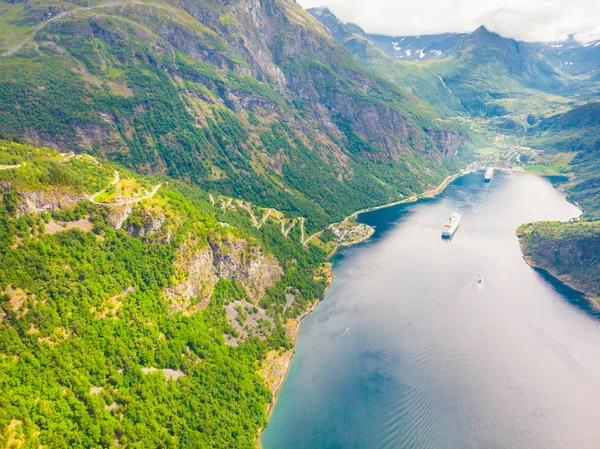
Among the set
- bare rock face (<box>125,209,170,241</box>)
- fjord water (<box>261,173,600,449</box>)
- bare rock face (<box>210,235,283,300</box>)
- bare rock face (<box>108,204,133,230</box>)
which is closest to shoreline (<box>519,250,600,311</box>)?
fjord water (<box>261,173,600,449</box>)

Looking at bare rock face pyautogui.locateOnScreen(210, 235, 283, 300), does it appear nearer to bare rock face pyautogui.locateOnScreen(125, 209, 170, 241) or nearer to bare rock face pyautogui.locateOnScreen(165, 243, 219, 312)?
bare rock face pyautogui.locateOnScreen(165, 243, 219, 312)

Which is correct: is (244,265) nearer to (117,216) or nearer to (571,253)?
(117,216)

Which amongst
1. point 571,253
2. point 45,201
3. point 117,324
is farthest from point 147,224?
point 571,253

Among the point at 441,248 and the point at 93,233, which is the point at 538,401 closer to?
the point at 441,248

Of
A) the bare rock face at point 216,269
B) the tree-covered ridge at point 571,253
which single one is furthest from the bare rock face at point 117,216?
the tree-covered ridge at point 571,253

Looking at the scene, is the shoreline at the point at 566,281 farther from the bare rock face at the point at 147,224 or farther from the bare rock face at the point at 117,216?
the bare rock face at the point at 117,216

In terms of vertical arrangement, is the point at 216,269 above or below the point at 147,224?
below

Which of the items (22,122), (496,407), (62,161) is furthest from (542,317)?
(22,122)
